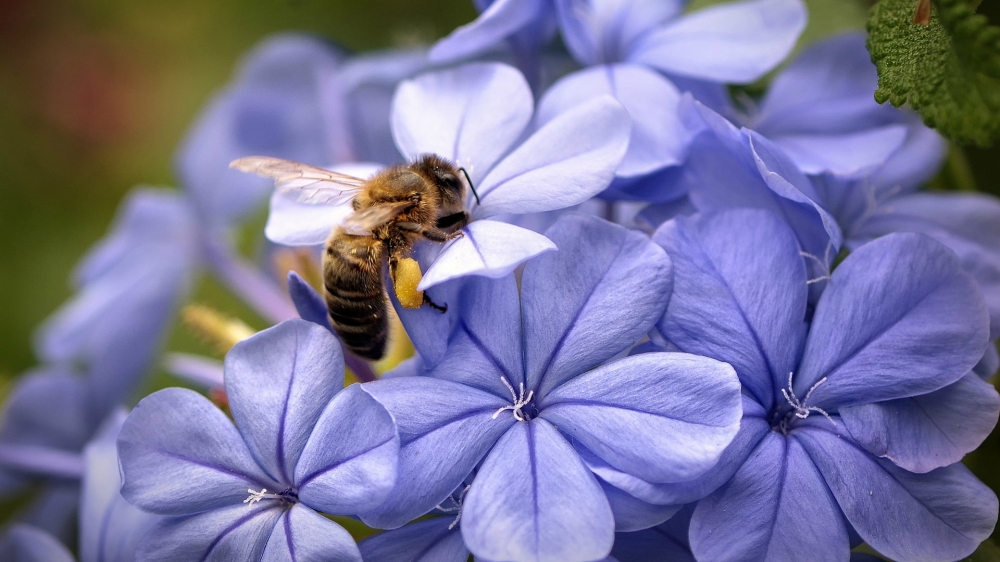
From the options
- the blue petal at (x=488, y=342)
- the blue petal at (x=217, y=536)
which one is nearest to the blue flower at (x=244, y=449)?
the blue petal at (x=217, y=536)

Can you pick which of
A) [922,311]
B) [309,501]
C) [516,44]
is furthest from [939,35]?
[309,501]

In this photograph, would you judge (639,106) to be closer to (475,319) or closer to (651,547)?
(475,319)

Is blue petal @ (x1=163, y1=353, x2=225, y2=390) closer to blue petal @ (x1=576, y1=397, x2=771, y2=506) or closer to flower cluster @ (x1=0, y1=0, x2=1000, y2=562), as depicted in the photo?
flower cluster @ (x1=0, y1=0, x2=1000, y2=562)

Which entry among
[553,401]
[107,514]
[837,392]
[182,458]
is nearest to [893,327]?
[837,392]

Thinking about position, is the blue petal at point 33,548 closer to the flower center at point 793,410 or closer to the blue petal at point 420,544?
the blue petal at point 420,544

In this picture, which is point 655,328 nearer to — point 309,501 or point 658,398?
point 658,398

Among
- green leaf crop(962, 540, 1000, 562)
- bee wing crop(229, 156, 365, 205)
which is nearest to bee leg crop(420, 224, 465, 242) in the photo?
bee wing crop(229, 156, 365, 205)
